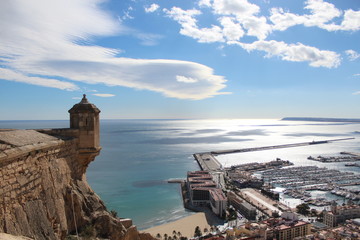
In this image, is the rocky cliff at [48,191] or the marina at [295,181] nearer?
the rocky cliff at [48,191]

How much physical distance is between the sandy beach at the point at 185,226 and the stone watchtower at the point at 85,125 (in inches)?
700

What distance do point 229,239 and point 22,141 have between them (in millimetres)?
19769

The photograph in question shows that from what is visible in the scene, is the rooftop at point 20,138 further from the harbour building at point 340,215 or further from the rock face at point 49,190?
the harbour building at point 340,215

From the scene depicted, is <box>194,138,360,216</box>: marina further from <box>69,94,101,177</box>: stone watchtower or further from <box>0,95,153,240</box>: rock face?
<box>69,94,101,177</box>: stone watchtower

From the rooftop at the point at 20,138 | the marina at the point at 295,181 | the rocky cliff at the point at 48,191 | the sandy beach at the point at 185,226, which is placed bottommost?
the marina at the point at 295,181

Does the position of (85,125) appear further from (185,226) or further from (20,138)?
(185,226)

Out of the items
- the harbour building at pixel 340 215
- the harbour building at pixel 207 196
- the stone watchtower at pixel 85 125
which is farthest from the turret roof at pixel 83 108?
the harbour building at pixel 340 215

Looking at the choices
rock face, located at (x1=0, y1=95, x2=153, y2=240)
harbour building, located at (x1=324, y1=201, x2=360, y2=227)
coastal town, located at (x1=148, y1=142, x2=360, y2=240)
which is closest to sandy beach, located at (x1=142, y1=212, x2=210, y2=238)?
coastal town, located at (x1=148, y1=142, x2=360, y2=240)

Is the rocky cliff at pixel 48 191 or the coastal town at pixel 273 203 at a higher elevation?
the rocky cliff at pixel 48 191

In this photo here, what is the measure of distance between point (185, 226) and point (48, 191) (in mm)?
22905

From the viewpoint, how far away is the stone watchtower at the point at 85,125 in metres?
7.38

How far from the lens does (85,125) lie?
7414mm

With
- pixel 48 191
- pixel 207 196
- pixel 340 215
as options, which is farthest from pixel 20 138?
pixel 340 215

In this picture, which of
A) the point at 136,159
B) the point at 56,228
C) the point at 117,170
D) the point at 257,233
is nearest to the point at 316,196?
the point at 257,233
